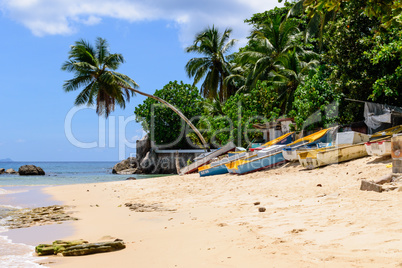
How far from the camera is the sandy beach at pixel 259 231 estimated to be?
13.9 ft

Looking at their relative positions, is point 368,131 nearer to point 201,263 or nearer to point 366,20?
point 366,20

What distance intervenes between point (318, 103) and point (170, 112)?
24494 millimetres

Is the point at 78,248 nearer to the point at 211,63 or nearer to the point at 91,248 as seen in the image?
the point at 91,248

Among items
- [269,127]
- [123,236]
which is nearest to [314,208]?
[123,236]

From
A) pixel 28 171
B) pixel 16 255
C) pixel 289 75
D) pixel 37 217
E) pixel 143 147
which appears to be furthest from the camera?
pixel 28 171

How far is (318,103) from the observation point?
20.8 metres

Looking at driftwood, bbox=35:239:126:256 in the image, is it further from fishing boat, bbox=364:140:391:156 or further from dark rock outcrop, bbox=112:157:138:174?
dark rock outcrop, bbox=112:157:138:174

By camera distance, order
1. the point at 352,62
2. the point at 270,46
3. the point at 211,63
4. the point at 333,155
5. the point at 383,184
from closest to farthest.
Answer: the point at 383,184 → the point at 333,155 → the point at 352,62 → the point at 270,46 → the point at 211,63

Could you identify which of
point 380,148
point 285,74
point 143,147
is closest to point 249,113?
point 285,74

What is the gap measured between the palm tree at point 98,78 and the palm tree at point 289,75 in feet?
24.3

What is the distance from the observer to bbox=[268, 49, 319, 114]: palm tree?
89.9ft

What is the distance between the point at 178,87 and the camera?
4353cm

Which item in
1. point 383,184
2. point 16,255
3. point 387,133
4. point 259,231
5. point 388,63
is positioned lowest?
point 16,255

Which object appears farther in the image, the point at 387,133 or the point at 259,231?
the point at 387,133
